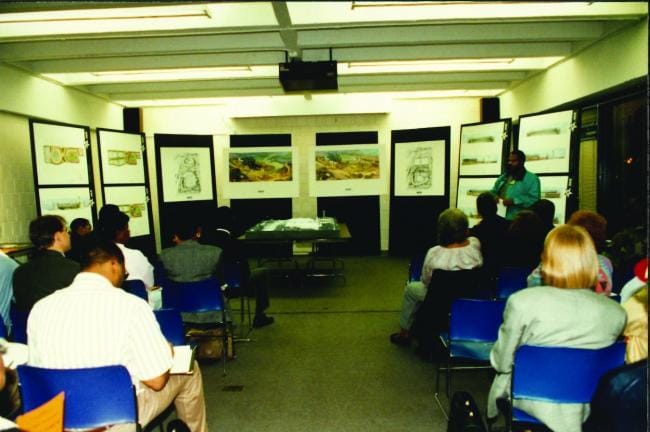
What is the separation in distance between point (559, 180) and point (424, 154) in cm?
263

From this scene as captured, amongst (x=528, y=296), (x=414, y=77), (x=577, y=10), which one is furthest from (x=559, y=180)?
Answer: (x=528, y=296)

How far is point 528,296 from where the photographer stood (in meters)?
1.90

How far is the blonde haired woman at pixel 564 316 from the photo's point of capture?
1849 millimetres

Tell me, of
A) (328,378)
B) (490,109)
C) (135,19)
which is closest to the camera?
(328,378)

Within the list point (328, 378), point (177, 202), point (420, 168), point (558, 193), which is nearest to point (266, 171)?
point (177, 202)

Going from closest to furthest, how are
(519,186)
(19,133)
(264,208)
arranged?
1. (519,186)
2. (19,133)
3. (264,208)

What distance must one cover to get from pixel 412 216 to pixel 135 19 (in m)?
5.55

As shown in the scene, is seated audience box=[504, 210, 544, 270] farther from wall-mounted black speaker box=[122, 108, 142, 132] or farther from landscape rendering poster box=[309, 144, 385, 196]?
wall-mounted black speaker box=[122, 108, 142, 132]

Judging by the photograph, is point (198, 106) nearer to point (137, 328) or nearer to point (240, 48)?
point (240, 48)

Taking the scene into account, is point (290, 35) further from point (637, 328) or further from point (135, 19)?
point (637, 328)

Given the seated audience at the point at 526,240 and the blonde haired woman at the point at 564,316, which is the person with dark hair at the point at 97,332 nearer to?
the blonde haired woman at the point at 564,316

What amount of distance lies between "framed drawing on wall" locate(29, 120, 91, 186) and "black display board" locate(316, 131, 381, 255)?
4.01 metres

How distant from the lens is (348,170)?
7.76m

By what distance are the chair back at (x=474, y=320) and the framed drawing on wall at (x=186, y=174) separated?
18.8 ft
